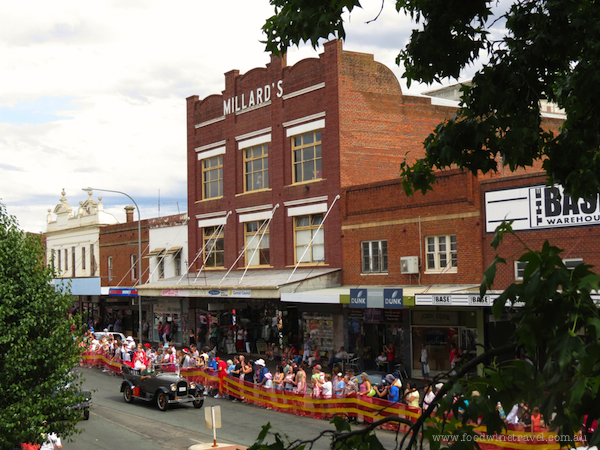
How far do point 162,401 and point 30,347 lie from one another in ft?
33.5

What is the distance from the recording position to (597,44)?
655cm

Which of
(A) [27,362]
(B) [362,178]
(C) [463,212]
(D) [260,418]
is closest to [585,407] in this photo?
(A) [27,362]

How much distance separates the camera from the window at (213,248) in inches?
1550

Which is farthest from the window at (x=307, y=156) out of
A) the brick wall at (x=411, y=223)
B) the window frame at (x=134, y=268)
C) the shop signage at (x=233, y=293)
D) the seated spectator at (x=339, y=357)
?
the window frame at (x=134, y=268)

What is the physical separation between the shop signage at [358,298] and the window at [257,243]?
9.76 metres

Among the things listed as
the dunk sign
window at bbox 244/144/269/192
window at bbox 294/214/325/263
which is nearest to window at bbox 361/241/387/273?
window at bbox 294/214/325/263

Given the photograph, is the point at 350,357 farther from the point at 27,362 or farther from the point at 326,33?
the point at 326,33

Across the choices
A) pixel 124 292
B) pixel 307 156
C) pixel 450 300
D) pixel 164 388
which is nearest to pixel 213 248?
pixel 124 292

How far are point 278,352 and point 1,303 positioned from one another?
21.1 m

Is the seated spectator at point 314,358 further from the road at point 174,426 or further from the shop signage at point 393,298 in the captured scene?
the shop signage at point 393,298

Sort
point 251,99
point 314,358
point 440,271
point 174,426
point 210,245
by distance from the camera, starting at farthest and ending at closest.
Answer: point 210,245
point 251,99
point 314,358
point 440,271
point 174,426

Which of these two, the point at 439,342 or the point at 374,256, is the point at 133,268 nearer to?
the point at 374,256

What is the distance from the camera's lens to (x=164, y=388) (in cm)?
2350

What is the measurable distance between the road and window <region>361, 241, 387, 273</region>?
28.6 ft
